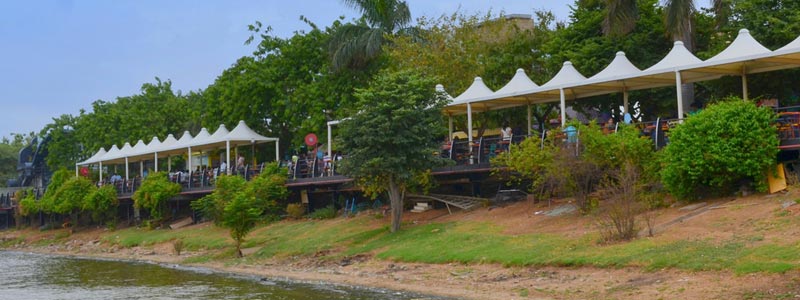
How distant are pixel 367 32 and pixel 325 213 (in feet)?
34.5

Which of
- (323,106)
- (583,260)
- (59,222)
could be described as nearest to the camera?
(583,260)

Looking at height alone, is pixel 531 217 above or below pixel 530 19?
below

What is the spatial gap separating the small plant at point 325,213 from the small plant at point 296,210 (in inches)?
41.7

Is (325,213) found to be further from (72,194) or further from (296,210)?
(72,194)

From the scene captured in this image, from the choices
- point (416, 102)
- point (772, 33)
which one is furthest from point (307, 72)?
point (772, 33)

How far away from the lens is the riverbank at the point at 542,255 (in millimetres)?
17391

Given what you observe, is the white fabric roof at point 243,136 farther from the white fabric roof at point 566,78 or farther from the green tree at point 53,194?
the white fabric roof at point 566,78

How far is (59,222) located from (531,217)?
4245 cm

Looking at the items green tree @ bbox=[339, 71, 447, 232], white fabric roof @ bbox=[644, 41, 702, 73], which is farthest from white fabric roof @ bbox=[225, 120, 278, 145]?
white fabric roof @ bbox=[644, 41, 702, 73]

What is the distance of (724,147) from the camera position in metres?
22.8

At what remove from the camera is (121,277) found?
96.7 ft

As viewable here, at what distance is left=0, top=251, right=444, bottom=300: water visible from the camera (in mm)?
22344

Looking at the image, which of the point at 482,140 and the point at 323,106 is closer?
the point at 482,140

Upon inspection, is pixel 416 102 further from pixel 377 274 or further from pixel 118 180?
pixel 118 180
